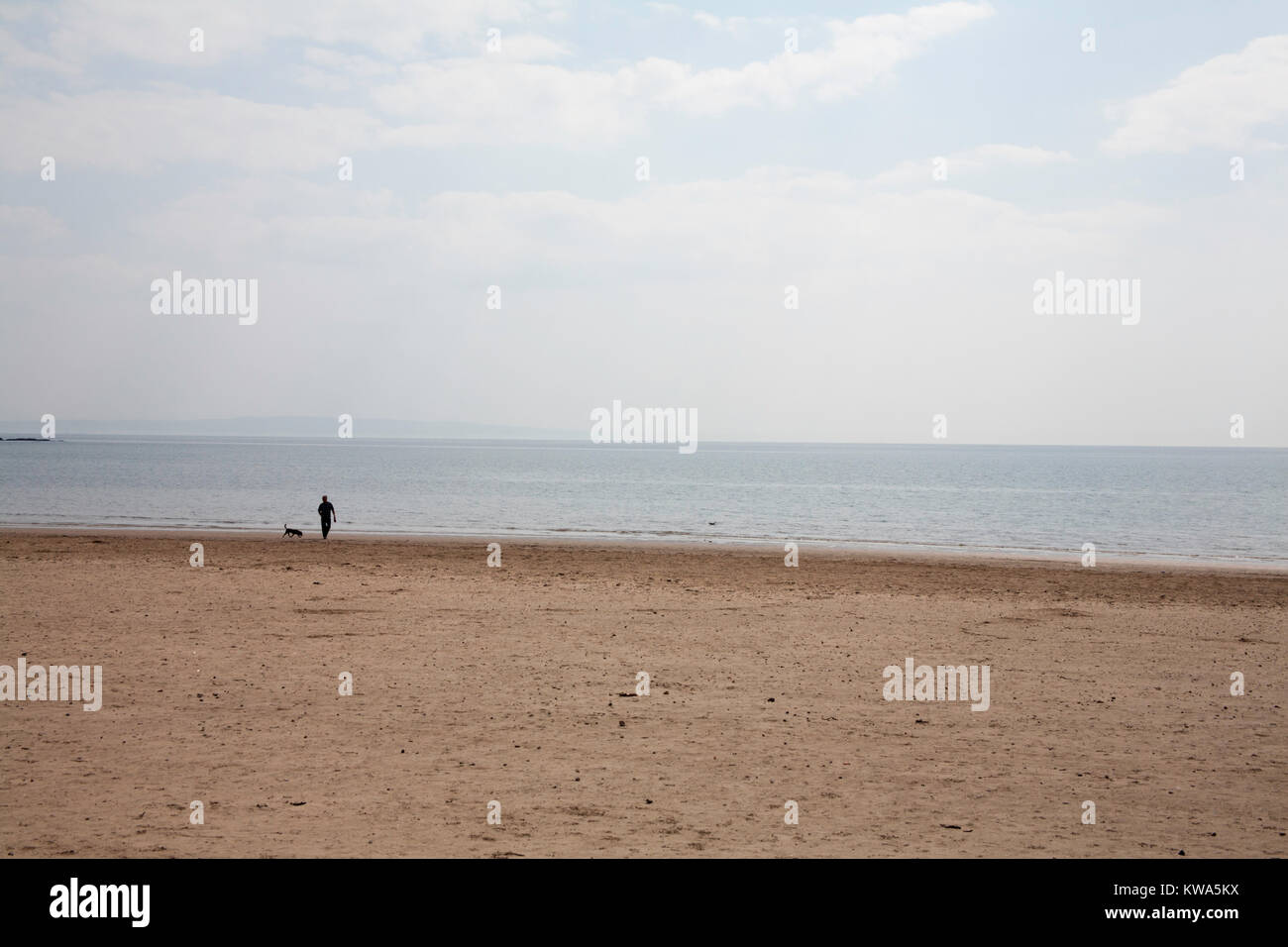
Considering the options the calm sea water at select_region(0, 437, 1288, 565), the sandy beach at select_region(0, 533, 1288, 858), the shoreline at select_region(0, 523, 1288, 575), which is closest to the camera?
the sandy beach at select_region(0, 533, 1288, 858)

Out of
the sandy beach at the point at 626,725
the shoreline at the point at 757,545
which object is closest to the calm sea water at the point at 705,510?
the shoreline at the point at 757,545

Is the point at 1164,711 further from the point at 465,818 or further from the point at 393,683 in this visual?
the point at 393,683

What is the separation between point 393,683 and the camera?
13.6 m

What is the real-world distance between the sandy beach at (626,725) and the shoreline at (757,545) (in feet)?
41.9

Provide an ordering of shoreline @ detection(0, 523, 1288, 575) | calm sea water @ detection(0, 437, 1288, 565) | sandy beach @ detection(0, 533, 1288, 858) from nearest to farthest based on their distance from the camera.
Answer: sandy beach @ detection(0, 533, 1288, 858) < shoreline @ detection(0, 523, 1288, 575) < calm sea water @ detection(0, 437, 1288, 565)

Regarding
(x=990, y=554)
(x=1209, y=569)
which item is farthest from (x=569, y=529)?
(x=1209, y=569)

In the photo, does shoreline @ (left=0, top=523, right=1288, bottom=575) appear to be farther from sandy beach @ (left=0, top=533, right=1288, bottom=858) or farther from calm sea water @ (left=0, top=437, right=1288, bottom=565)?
sandy beach @ (left=0, top=533, right=1288, bottom=858)

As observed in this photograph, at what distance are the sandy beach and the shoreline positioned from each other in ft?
41.9

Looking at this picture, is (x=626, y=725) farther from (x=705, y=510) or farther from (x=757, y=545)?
(x=705, y=510)

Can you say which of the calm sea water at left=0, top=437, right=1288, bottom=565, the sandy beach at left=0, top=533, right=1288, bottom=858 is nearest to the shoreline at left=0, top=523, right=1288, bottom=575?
the calm sea water at left=0, top=437, right=1288, bottom=565

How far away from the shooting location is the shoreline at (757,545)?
117 ft

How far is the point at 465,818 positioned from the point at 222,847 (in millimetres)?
1944

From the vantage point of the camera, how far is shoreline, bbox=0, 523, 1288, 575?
117ft

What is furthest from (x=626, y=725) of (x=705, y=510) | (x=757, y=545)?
(x=705, y=510)
